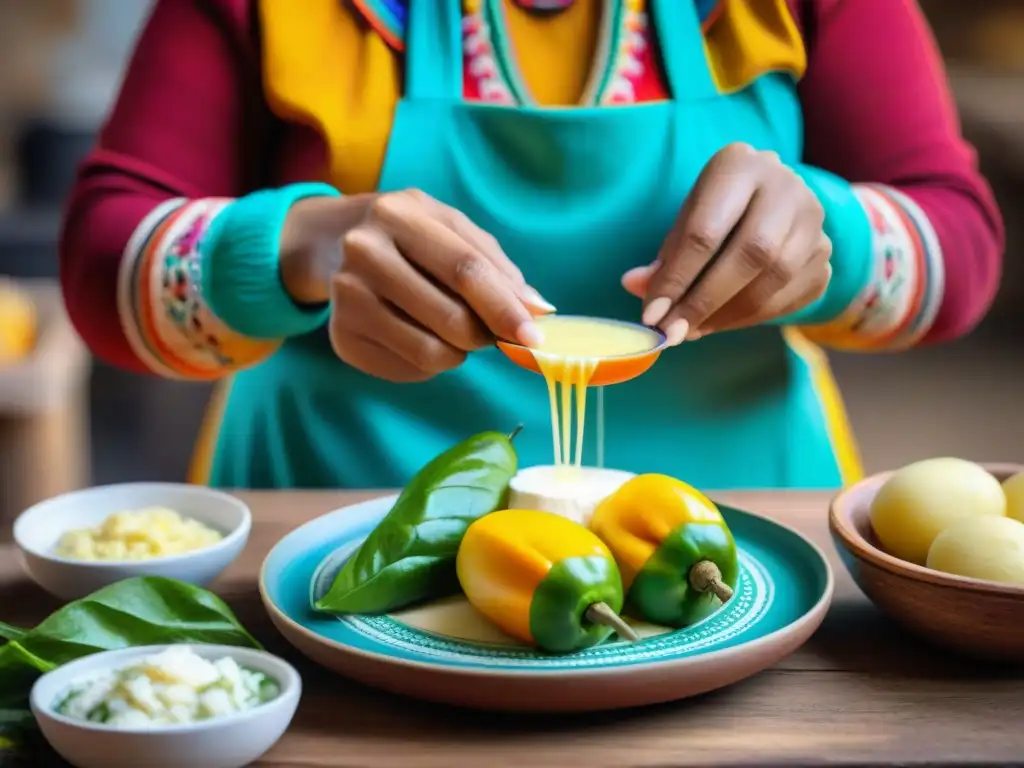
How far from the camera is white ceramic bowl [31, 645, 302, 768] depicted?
0.65m

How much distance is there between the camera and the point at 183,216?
3.98 ft

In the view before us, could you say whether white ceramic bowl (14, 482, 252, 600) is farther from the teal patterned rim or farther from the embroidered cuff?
the embroidered cuff

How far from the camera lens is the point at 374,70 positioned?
1.31m

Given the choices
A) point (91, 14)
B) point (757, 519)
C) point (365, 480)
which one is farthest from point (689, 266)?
point (91, 14)

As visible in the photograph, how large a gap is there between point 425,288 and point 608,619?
0.35 m

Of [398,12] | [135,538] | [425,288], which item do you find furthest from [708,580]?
[398,12]

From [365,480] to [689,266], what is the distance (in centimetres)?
52

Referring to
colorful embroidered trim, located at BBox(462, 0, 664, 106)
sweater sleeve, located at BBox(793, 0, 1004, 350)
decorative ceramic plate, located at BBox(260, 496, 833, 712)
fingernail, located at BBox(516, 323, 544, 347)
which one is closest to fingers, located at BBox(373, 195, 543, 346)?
fingernail, located at BBox(516, 323, 544, 347)

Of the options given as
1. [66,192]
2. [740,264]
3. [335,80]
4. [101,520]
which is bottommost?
[66,192]

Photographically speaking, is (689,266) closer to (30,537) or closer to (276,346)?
(276,346)

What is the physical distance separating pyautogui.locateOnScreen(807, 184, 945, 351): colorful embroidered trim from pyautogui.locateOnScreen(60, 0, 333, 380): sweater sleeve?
0.56 metres

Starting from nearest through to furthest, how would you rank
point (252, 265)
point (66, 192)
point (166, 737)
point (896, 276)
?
point (166, 737)
point (252, 265)
point (896, 276)
point (66, 192)

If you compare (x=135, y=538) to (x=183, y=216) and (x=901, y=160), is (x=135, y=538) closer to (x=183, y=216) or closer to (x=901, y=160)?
(x=183, y=216)

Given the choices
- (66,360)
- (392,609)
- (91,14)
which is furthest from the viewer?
(91,14)
